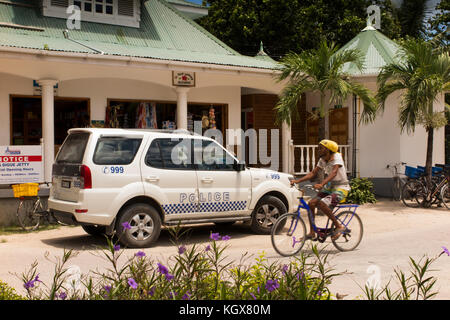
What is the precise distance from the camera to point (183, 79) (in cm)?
1380

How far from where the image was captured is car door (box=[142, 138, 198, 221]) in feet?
29.0

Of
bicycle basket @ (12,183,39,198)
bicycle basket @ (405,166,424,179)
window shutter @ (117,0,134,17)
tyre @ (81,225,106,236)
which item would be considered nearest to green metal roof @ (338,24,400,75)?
bicycle basket @ (405,166,424,179)

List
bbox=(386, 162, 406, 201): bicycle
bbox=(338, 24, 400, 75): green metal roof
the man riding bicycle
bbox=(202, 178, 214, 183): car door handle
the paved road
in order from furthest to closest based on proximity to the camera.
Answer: bbox=(338, 24, 400, 75): green metal roof → bbox=(386, 162, 406, 201): bicycle → bbox=(202, 178, 214, 183): car door handle → the man riding bicycle → the paved road

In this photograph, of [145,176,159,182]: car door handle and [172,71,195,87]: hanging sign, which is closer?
[145,176,159,182]: car door handle

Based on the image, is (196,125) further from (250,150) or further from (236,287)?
Result: (236,287)

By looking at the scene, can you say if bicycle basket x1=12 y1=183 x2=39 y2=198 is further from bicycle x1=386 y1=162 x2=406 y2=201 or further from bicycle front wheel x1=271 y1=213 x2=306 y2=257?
bicycle x1=386 y1=162 x2=406 y2=201

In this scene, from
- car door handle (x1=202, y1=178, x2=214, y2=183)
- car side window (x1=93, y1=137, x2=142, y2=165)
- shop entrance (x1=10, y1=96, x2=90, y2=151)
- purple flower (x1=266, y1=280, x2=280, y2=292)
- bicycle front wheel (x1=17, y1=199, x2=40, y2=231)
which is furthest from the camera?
shop entrance (x1=10, y1=96, x2=90, y2=151)

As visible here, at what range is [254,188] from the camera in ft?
32.5

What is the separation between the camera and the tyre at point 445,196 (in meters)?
13.7

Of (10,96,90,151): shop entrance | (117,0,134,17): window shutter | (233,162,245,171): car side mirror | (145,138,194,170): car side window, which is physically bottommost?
(233,162,245,171): car side mirror

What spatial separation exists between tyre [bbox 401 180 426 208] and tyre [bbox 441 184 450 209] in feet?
1.62

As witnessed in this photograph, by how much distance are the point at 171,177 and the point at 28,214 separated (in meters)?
3.64

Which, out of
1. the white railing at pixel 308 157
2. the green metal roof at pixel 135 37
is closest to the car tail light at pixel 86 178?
the green metal roof at pixel 135 37

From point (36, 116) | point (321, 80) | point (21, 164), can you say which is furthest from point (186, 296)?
point (36, 116)
